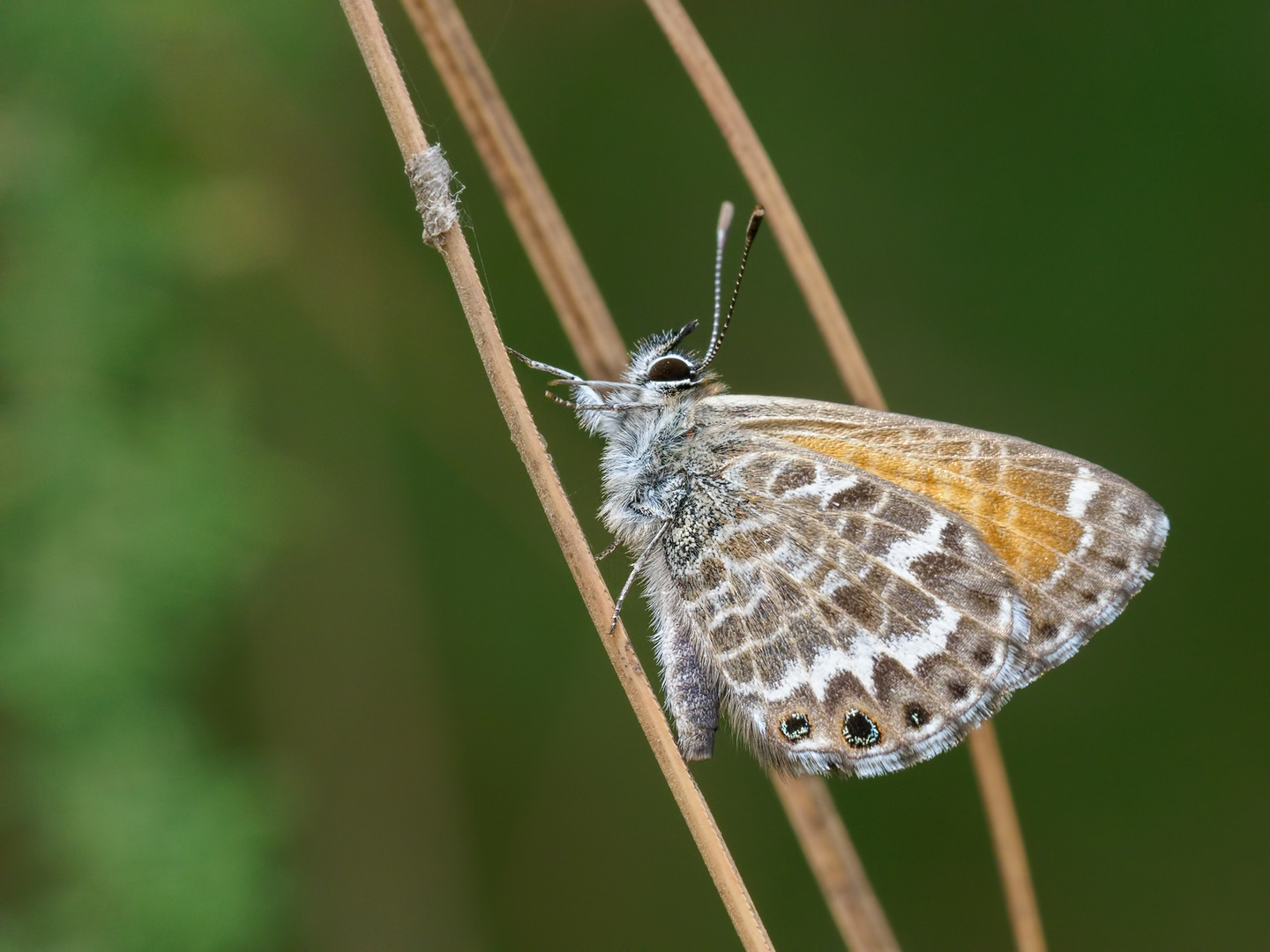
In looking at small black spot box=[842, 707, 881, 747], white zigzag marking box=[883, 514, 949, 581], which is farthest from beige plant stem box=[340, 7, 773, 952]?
white zigzag marking box=[883, 514, 949, 581]

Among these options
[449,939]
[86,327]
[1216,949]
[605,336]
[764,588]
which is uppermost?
[86,327]

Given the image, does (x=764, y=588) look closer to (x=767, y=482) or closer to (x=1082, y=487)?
(x=767, y=482)

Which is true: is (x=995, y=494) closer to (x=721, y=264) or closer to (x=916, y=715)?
(x=916, y=715)

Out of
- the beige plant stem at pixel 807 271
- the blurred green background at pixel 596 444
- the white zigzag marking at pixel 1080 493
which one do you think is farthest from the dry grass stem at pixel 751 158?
the blurred green background at pixel 596 444

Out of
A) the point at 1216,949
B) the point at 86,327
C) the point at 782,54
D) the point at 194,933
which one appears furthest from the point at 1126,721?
the point at 86,327

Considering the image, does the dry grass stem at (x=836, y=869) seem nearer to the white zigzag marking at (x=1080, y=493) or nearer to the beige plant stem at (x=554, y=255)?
the beige plant stem at (x=554, y=255)

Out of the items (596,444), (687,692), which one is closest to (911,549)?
(687,692)

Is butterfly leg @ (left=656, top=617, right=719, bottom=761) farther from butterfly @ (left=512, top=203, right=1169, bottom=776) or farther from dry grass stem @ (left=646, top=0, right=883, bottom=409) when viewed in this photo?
dry grass stem @ (left=646, top=0, right=883, bottom=409)
